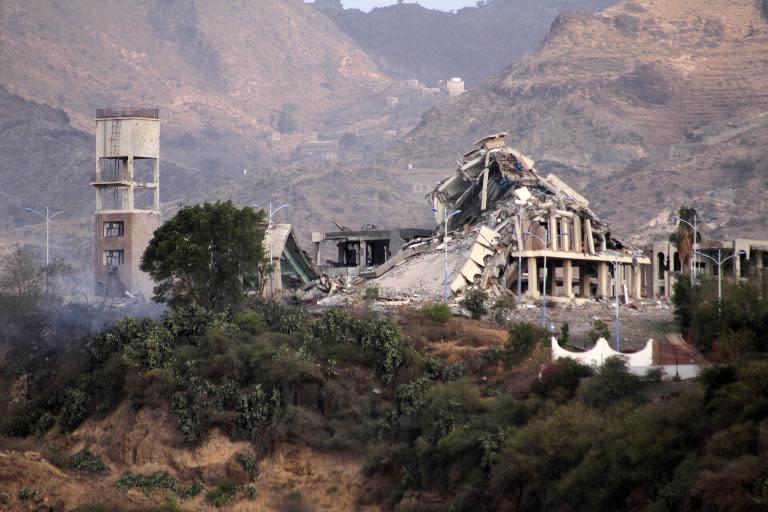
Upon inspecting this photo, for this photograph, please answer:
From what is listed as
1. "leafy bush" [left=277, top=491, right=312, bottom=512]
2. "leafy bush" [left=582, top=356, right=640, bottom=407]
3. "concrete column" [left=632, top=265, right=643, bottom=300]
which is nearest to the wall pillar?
"concrete column" [left=632, top=265, right=643, bottom=300]

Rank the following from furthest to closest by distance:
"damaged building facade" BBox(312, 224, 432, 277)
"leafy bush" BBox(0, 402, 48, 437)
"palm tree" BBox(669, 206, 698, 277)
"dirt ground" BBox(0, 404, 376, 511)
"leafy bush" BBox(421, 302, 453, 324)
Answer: "damaged building facade" BBox(312, 224, 432, 277) → "palm tree" BBox(669, 206, 698, 277) → "leafy bush" BBox(421, 302, 453, 324) → "leafy bush" BBox(0, 402, 48, 437) → "dirt ground" BBox(0, 404, 376, 511)

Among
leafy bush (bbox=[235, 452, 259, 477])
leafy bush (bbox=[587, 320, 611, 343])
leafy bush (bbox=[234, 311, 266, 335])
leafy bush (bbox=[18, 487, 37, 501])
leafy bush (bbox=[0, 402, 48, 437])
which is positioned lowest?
leafy bush (bbox=[18, 487, 37, 501])

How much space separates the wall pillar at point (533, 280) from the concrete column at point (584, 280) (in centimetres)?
597

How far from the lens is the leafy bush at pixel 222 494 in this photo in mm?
48750

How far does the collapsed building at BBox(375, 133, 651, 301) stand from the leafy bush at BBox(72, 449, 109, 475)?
25.6m

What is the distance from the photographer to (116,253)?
8856 centimetres

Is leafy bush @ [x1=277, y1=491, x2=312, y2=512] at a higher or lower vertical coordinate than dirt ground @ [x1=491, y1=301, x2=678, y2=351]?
lower

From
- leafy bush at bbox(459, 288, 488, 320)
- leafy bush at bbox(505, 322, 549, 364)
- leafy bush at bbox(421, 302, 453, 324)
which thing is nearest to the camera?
leafy bush at bbox(505, 322, 549, 364)

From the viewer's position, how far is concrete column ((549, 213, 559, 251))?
81.2m

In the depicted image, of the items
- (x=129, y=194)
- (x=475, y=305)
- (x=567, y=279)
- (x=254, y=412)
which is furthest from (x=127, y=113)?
(x=254, y=412)

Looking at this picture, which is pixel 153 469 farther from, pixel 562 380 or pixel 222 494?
pixel 562 380

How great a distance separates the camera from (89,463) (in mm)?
51625

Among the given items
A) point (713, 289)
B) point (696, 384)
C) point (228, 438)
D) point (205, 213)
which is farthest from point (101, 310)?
point (696, 384)

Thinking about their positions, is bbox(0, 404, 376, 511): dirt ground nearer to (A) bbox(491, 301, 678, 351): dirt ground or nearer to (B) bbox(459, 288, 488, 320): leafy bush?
(A) bbox(491, 301, 678, 351): dirt ground
